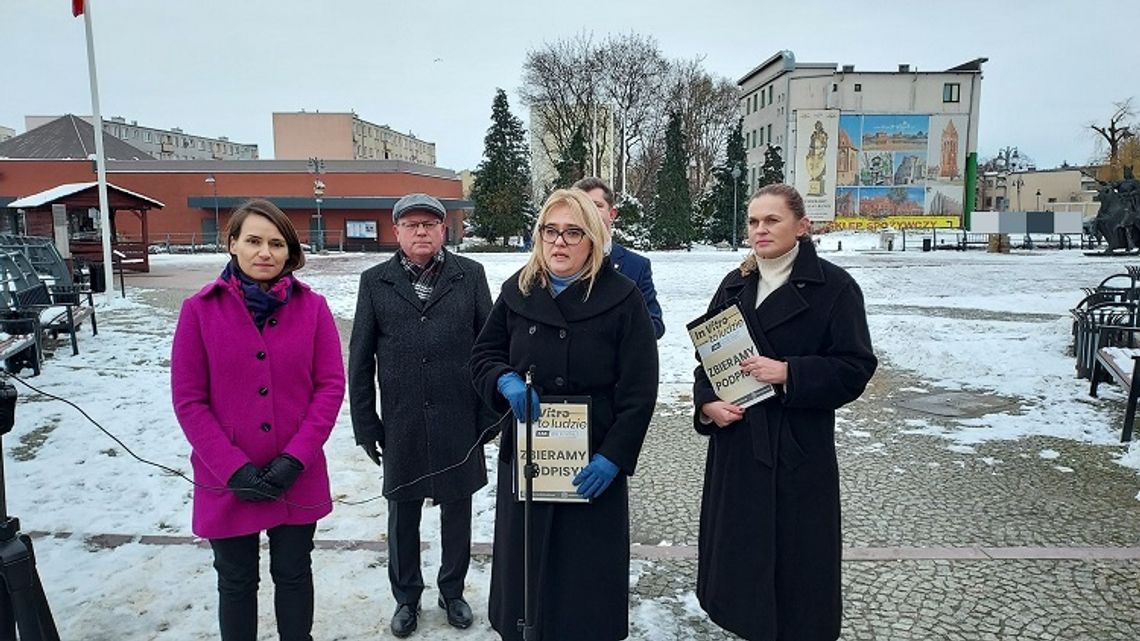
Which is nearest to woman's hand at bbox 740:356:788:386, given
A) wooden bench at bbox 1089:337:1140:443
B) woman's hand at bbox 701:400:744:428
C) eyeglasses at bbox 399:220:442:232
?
woman's hand at bbox 701:400:744:428

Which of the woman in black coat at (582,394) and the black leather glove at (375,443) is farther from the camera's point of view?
the black leather glove at (375,443)

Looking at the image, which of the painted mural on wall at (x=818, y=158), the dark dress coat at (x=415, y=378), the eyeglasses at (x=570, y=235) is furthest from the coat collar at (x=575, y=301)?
the painted mural on wall at (x=818, y=158)

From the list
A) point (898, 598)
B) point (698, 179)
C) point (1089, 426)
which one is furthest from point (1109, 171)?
point (898, 598)

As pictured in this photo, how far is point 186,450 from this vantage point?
614cm

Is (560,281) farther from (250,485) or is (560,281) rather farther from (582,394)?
(250,485)

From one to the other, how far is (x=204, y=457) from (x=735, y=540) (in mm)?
1972

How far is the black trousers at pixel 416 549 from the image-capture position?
3549 mm

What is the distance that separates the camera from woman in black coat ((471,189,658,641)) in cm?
278

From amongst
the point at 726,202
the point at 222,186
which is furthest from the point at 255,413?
the point at 222,186

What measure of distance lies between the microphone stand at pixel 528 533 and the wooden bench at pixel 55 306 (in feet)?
28.6

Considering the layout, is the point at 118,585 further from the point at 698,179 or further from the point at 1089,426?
the point at 698,179

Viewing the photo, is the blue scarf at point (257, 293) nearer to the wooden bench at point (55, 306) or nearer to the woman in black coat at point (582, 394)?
the woman in black coat at point (582, 394)

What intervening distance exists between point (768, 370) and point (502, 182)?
41.6 m

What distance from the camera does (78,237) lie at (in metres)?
23.1
